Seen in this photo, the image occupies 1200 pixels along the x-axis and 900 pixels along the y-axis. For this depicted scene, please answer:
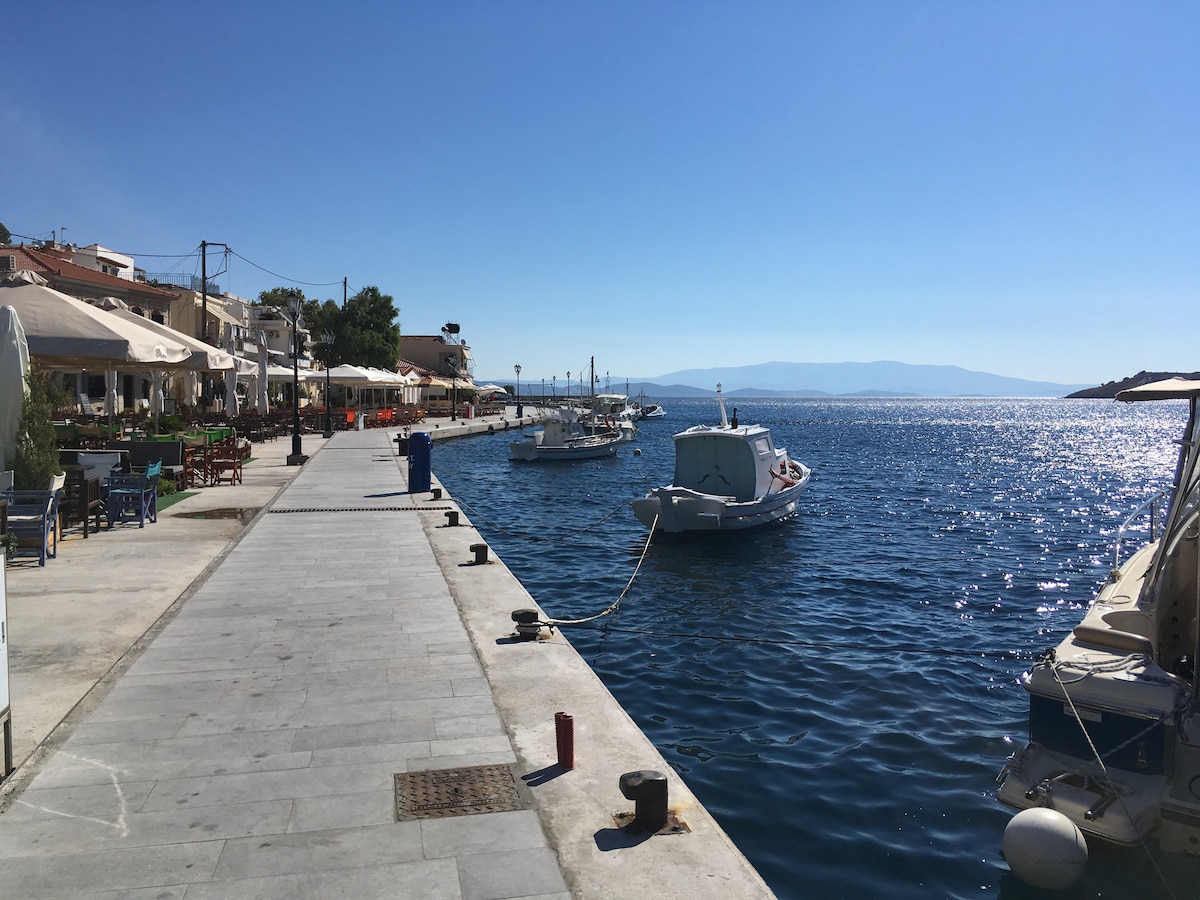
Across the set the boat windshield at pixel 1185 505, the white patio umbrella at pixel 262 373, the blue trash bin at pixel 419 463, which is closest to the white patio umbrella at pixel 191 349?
the blue trash bin at pixel 419 463

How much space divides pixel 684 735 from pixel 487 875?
509 centimetres

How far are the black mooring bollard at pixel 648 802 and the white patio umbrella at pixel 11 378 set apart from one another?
11756 millimetres

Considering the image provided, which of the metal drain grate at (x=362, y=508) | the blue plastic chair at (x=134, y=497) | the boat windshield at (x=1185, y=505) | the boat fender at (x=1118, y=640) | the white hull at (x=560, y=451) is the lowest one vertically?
the white hull at (x=560, y=451)

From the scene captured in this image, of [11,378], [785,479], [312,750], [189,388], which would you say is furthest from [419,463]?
[189,388]

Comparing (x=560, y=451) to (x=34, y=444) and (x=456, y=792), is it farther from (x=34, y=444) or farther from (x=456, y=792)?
(x=456, y=792)

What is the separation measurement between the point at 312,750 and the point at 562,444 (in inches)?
1541

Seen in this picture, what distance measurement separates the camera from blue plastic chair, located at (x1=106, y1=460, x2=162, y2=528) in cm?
1430

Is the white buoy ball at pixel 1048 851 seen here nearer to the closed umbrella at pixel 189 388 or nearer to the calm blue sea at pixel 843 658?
→ the calm blue sea at pixel 843 658

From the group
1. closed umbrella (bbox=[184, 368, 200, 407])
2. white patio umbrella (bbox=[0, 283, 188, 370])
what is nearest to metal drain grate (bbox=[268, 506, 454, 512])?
white patio umbrella (bbox=[0, 283, 188, 370])

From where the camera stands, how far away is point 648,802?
4.82 m

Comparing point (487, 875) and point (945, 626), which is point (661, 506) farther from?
point (487, 875)

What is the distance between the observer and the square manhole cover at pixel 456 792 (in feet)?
16.3

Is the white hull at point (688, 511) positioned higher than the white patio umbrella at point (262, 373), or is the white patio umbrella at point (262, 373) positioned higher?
the white patio umbrella at point (262, 373)

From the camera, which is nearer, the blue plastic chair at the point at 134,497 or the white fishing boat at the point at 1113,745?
the white fishing boat at the point at 1113,745
